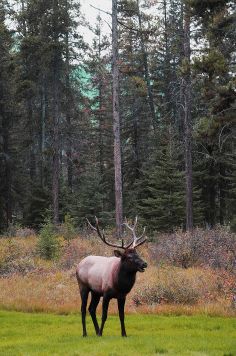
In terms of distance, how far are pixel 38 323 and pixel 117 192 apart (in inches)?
417

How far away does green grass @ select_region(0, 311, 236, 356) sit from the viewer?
330 inches

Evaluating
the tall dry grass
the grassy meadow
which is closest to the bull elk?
the grassy meadow

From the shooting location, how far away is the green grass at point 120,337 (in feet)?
27.5

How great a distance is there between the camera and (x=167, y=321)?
1094 cm

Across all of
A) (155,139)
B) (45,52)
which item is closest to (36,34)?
(45,52)

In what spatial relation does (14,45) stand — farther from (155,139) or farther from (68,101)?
(155,139)

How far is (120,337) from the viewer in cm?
Result: 929

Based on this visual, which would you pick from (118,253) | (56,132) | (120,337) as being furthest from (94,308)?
(56,132)

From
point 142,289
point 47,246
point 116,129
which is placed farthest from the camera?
point 116,129

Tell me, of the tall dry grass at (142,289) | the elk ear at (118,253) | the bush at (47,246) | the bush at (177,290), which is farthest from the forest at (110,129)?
the elk ear at (118,253)

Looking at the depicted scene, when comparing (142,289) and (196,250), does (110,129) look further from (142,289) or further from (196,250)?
(142,289)

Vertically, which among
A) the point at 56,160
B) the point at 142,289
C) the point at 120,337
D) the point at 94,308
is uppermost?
the point at 56,160

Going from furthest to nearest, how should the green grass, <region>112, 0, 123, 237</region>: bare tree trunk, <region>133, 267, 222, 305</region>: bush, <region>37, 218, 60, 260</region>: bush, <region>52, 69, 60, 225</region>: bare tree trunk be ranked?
1. <region>52, 69, 60, 225</region>: bare tree trunk
2. <region>112, 0, 123, 237</region>: bare tree trunk
3. <region>37, 218, 60, 260</region>: bush
4. <region>133, 267, 222, 305</region>: bush
5. the green grass

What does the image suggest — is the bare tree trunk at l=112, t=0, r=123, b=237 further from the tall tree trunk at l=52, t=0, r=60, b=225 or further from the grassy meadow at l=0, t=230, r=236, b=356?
the tall tree trunk at l=52, t=0, r=60, b=225
